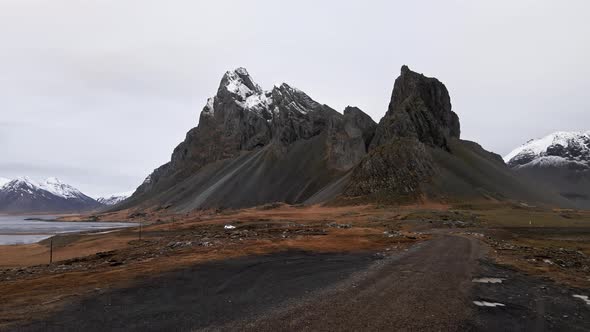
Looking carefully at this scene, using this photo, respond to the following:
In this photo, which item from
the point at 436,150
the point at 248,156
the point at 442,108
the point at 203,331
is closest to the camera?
the point at 203,331

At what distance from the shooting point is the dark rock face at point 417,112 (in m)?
122

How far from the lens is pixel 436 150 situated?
12106 cm

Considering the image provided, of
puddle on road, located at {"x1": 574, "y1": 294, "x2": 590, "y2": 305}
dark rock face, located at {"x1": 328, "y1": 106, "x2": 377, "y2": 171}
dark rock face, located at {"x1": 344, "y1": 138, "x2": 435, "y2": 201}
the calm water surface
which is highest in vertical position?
dark rock face, located at {"x1": 328, "y1": 106, "x2": 377, "y2": 171}

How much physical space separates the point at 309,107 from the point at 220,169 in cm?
4585

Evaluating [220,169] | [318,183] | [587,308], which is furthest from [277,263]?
[220,169]

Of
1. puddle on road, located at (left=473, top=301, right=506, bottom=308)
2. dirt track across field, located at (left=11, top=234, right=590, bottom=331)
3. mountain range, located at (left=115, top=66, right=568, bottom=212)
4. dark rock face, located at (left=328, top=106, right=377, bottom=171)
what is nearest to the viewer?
dirt track across field, located at (left=11, top=234, right=590, bottom=331)

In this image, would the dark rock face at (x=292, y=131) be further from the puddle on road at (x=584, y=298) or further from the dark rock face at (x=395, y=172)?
the puddle on road at (x=584, y=298)

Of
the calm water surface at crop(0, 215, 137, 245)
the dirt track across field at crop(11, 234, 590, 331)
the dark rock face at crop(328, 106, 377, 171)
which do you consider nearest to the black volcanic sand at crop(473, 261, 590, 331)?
the dirt track across field at crop(11, 234, 590, 331)

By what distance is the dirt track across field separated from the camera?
1017cm

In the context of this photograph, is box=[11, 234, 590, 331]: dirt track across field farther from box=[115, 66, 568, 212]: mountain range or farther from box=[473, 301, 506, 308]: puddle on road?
box=[115, 66, 568, 212]: mountain range

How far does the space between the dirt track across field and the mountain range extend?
268ft

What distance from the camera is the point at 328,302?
39.9 feet

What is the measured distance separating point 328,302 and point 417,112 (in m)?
124

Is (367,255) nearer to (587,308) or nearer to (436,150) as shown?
(587,308)
